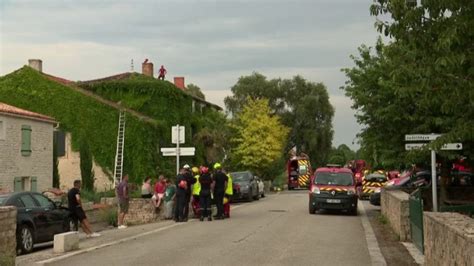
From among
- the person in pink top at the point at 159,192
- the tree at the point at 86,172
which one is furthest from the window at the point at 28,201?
the tree at the point at 86,172

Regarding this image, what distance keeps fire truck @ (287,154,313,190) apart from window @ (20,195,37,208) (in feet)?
144

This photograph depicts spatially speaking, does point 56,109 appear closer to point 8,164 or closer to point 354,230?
point 8,164

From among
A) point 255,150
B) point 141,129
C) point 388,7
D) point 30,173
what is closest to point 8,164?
point 30,173

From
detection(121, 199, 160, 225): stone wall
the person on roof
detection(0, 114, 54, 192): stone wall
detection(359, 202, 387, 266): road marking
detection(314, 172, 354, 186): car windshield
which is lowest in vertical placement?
detection(359, 202, 387, 266): road marking

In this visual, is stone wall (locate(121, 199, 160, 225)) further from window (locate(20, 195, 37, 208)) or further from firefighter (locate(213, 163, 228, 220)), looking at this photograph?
window (locate(20, 195, 37, 208))

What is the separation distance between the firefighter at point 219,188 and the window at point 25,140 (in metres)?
12.4

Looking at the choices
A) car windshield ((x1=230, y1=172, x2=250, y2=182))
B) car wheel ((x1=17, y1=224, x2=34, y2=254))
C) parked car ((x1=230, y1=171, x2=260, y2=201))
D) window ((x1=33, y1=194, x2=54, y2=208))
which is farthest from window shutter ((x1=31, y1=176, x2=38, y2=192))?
car wheel ((x1=17, y1=224, x2=34, y2=254))

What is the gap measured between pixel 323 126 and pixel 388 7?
2524 inches

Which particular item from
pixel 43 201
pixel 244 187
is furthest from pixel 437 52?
pixel 244 187

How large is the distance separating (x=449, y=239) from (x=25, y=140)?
25.8m

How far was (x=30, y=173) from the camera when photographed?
31.2 meters

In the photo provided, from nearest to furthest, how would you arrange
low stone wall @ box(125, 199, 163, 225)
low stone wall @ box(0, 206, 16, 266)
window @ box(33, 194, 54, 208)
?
low stone wall @ box(0, 206, 16, 266) → window @ box(33, 194, 54, 208) → low stone wall @ box(125, 199, 163, 225)

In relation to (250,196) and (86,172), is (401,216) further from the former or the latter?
(86,172)

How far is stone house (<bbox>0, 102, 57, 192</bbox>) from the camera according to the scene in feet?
95.0
